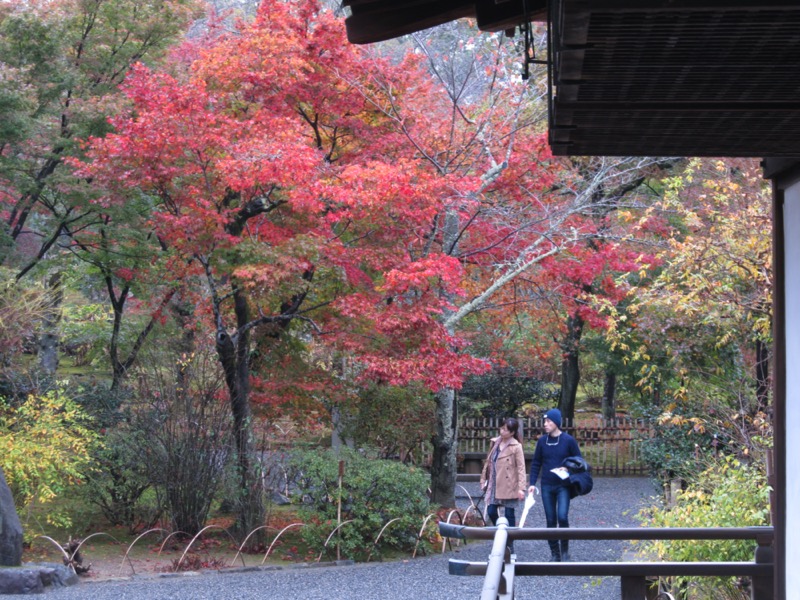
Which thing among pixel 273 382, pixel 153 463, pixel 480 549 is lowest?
pixel 480 549

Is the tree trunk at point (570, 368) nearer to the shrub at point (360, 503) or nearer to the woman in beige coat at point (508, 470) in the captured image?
the shrub at point (360, 503)

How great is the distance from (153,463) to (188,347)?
6.28 feet

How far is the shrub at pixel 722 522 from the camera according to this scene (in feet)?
20.7

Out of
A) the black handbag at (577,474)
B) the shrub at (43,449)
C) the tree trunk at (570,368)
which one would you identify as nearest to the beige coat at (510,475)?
the black handbag at (577,474)

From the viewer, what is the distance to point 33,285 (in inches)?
517

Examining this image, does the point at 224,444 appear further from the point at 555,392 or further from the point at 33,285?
the point at 555,392

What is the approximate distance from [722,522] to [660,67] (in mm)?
5040

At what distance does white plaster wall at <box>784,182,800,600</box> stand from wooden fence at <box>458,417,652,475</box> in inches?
631

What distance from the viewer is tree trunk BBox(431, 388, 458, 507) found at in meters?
13.9

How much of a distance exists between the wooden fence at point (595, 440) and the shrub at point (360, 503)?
27.8ft

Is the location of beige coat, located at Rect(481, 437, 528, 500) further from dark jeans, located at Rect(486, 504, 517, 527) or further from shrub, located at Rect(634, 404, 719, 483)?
shrub, located at Rect(634, 404, 719, 483)

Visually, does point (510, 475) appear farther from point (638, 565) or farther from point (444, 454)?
point (638, 565)

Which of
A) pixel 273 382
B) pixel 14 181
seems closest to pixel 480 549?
pixel 273 382

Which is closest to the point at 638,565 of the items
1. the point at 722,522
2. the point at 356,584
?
the point at 722,522
